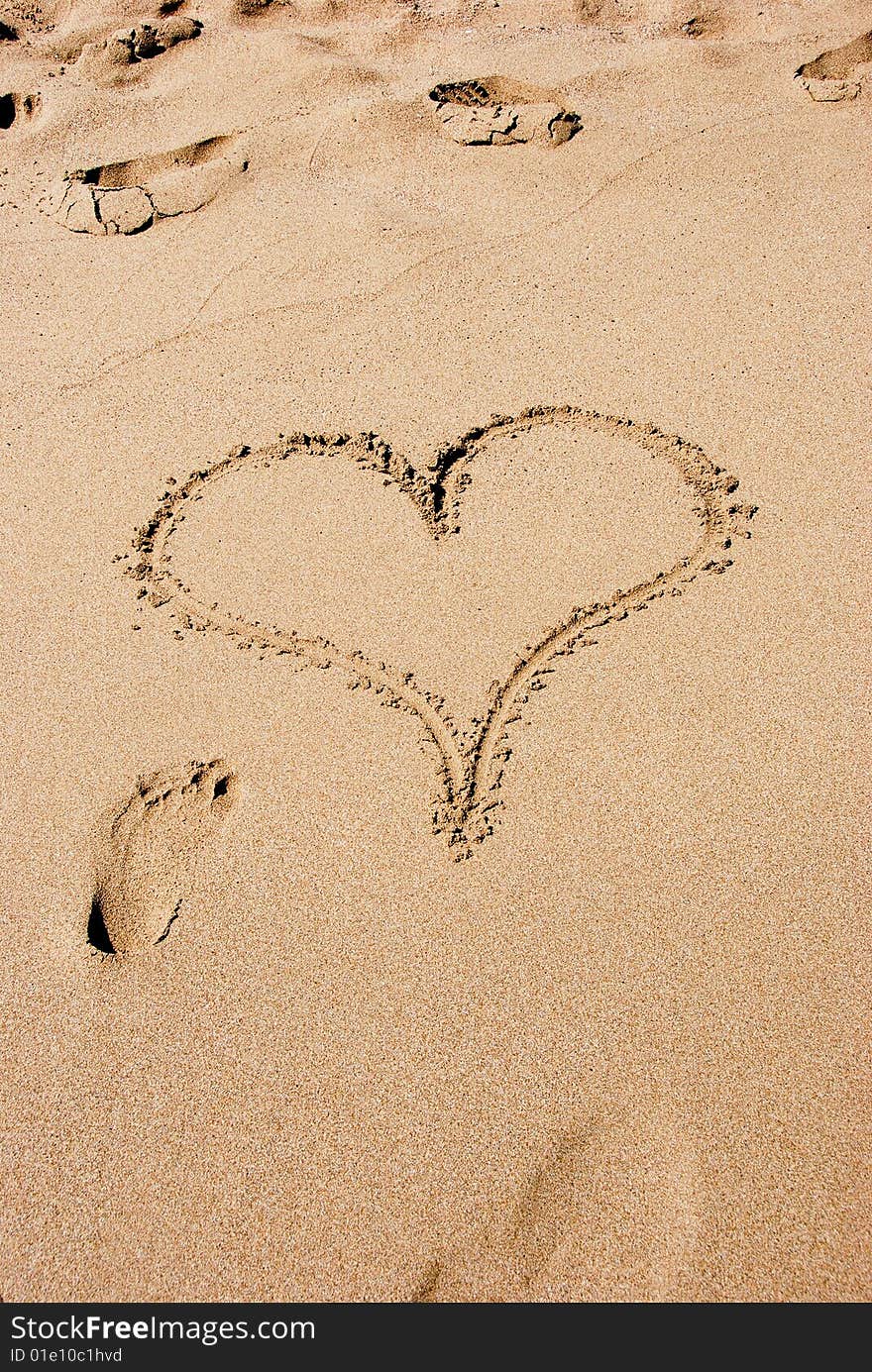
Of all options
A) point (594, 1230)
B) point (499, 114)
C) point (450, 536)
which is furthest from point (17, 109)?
point (594, 1230)

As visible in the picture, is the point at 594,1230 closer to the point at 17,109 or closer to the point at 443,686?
the point at 443,686

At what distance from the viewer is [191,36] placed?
377 cm

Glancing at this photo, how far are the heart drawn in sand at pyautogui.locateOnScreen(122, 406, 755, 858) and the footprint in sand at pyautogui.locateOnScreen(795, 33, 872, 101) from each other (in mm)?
1918

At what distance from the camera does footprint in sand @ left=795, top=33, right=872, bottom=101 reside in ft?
11.1

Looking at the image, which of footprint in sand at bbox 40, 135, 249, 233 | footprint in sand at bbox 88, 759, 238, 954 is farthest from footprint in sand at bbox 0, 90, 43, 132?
footprint in sand at bbox 88, 759, 238, 954

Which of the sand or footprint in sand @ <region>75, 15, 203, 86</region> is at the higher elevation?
footprint in sand @ <region>75, 15, 203, 86</region>

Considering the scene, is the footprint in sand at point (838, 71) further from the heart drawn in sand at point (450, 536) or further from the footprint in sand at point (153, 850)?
Result: the footprint in sand at point (153, 850)

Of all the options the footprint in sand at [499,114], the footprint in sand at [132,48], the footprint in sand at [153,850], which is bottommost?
the footprint in sand at [153,850]

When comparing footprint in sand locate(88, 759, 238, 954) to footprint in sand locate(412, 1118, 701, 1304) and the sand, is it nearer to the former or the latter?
the sand

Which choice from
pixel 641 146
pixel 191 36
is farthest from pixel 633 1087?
pixel 191 36

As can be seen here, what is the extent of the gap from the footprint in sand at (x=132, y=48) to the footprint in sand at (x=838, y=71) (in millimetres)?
2340

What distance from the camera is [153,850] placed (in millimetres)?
1786

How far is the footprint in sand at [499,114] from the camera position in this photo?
3.32m

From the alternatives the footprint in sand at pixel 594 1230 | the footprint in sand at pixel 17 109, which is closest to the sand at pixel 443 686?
the footprint in sand at pixel 594 1230
